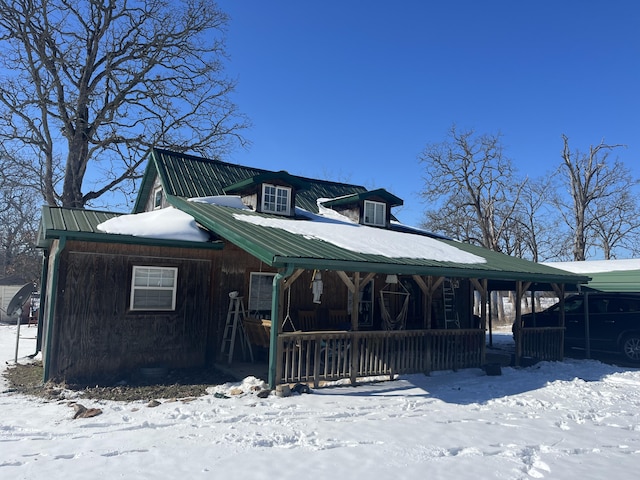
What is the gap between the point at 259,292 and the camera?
1145cm

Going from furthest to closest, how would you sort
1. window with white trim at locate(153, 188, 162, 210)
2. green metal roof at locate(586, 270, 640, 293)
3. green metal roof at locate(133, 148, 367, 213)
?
window with white trim at locate(153, 188, 162, 210) → green metal roof at locate(586, 270, 640, 293) → green metal roof at locate(133, 148, 367, 213)

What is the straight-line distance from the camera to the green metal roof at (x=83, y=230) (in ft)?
28.6

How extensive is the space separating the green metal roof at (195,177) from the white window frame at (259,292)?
9.21 ft

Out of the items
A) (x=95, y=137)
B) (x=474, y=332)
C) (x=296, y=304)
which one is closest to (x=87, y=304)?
(x=296, y=304)

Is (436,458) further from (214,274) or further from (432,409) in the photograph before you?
(214,274)

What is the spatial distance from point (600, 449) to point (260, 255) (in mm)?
5338

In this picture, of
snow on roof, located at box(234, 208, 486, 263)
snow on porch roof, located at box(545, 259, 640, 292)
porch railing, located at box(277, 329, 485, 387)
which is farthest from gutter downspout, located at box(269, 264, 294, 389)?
snow on porch roof, located at box(545, 259, 640, 292)

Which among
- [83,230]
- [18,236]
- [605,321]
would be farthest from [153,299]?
[18,236]

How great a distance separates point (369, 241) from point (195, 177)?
6164 millimetres

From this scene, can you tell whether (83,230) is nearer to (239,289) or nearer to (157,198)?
(239,289)

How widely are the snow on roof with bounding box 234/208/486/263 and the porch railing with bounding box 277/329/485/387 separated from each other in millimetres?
1691

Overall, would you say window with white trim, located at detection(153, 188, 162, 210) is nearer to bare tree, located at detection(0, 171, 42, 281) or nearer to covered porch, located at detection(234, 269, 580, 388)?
covered porch, located at detection(234, 269, 580, 388)

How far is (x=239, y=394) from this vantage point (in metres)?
7.82

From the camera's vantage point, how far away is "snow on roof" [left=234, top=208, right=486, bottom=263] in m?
10.1
